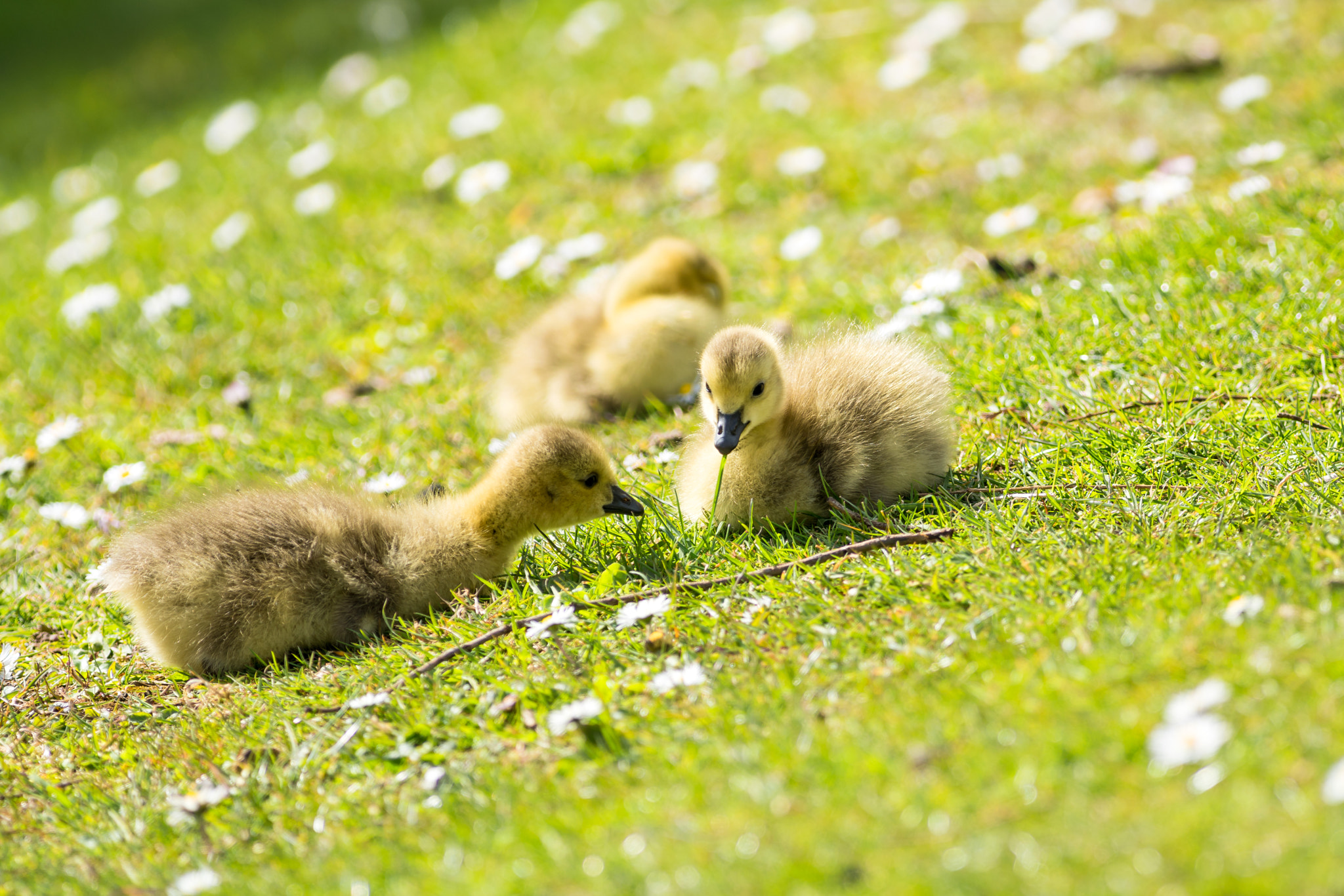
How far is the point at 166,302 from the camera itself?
6.95m

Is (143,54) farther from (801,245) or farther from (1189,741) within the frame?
(1189,741)

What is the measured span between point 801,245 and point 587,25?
17.6 feet

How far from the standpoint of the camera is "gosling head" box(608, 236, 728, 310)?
5398 millimetres

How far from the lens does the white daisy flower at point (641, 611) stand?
344 centimetres

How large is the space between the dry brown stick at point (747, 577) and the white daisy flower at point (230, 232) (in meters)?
5.22

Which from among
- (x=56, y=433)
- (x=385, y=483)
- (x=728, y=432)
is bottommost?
(x=385, y=483)

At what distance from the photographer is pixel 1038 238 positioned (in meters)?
6.10

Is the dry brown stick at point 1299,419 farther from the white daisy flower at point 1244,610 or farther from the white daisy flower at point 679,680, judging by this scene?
the white daisy flower at point 679,680

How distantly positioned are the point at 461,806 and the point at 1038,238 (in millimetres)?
4373

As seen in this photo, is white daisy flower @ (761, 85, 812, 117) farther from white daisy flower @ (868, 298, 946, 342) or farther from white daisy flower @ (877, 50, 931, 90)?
white daisy flower @ (868, 298, 946, 342)

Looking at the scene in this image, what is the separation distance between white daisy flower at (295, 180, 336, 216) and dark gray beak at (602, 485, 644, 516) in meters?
4.99

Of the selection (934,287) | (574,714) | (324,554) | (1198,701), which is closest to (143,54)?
(934,287)

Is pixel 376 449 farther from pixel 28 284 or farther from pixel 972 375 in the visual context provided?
pixel 28 284

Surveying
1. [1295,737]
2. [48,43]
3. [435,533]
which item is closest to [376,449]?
[435,533]
